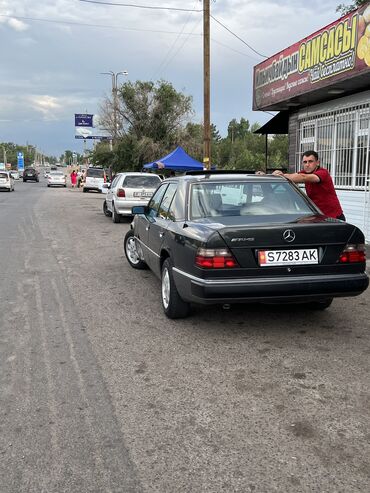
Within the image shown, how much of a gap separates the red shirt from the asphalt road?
1.09m

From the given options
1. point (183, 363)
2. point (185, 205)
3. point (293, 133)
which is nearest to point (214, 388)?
point (183, 363)

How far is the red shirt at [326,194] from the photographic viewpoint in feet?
19.0

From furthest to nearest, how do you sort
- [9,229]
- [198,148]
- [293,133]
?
[198,148] < [293,133] < [9,229]

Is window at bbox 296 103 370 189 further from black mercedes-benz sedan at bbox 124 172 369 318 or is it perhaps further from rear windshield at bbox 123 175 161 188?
black mercedes-benz sedan at bbox 124 172 369 318

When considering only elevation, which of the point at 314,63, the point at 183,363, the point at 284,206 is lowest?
the point at 183,363

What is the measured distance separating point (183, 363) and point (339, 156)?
9051 mm

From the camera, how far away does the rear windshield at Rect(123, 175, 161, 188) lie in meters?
14.6

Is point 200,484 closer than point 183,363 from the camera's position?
Yes

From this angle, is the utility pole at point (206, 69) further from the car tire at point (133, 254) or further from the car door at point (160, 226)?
the car door at point (160, 226)

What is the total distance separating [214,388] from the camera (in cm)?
351

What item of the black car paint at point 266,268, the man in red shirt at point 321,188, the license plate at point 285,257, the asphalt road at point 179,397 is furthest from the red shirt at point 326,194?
the license plate at point 285,257

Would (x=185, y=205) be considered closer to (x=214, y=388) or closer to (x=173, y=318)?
(x=173, y=318)

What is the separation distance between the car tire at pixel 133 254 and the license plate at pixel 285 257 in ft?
12.0

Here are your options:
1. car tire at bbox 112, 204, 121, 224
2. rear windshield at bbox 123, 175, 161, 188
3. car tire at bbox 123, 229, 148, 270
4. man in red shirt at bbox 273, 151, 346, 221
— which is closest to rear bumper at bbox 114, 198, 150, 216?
car tire at bbox 112, 204, 121, 224
